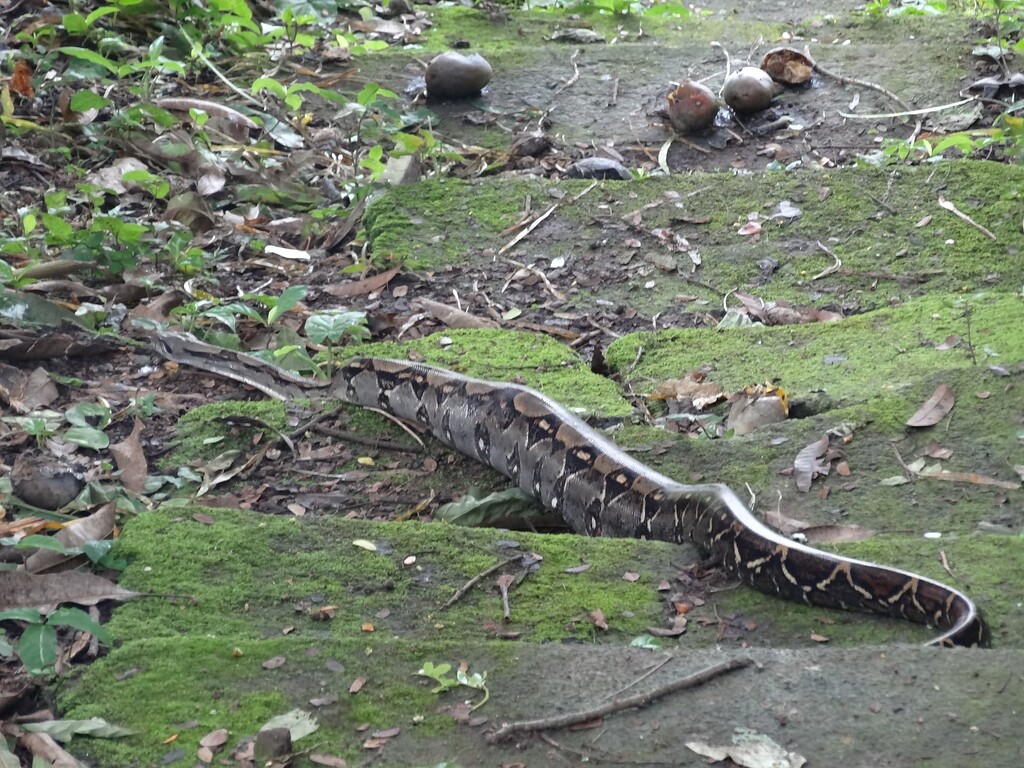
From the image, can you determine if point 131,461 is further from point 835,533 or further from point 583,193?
point 583,193

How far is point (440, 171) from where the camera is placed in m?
9.88

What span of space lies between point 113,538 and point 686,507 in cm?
225

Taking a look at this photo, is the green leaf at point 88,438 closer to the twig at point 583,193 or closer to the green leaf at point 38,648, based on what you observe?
the green leaf at point 38,648

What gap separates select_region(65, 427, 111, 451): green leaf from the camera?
224 inches

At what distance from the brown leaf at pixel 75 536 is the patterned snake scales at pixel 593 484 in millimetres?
1906

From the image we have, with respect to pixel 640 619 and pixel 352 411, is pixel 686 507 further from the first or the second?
pixel 352 411

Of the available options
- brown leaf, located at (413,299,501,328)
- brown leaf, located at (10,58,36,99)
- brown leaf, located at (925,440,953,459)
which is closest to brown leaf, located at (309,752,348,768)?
brown leaf, located at (925,440,953,459)

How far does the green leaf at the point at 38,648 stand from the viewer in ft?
11.3

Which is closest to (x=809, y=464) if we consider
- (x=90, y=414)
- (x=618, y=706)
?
(x=618, y=706)

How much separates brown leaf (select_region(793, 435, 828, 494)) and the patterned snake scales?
41 centimetres

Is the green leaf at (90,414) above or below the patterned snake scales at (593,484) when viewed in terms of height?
below

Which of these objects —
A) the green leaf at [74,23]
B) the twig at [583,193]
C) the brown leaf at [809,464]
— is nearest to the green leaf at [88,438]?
the brown leaf at [809,464]

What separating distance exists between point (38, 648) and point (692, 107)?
333 inches

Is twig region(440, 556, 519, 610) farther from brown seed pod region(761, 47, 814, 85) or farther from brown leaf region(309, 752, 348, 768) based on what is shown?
brown seed pod region(761, 47, 814, 85)
